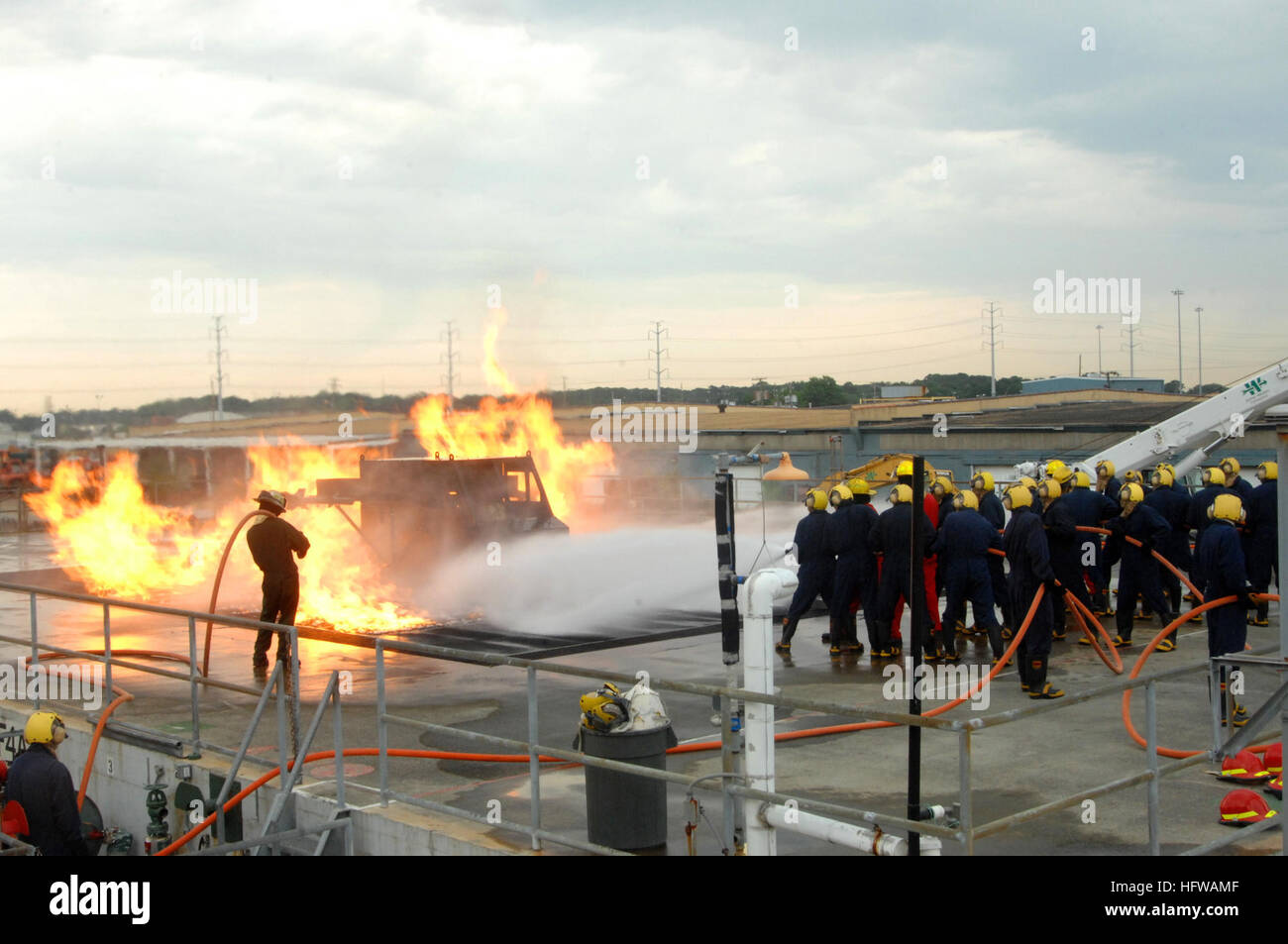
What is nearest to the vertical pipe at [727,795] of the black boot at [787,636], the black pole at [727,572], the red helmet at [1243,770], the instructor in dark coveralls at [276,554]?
the black pole at [727,572]

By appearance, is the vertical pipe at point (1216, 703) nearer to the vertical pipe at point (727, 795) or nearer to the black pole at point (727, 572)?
the black pole at point (727, 572)

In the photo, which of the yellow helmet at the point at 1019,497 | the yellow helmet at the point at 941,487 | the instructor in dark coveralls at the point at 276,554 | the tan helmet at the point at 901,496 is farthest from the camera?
the yellow helmet at the point at 941,487

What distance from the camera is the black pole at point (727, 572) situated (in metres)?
6.41

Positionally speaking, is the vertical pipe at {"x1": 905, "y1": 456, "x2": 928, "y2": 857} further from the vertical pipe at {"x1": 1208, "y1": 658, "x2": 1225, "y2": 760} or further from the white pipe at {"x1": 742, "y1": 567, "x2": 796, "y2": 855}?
the vertical pipe at {"x1": 1208, "y1": 658, "x2": 1225, "y2": 760}

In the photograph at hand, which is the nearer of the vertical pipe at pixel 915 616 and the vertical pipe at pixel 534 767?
the vertical pipe at pixel 915 616

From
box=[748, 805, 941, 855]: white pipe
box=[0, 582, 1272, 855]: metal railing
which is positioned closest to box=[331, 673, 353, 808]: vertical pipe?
box=[0, 582, 1272, 855]: metal railing

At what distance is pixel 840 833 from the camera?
5602 millimetres

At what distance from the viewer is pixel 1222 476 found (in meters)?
13.2

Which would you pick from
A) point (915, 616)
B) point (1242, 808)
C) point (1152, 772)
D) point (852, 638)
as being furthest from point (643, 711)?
point (852, 638)

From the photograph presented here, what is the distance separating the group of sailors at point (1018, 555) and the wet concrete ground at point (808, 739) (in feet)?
1.48

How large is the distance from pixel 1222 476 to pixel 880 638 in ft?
14.4

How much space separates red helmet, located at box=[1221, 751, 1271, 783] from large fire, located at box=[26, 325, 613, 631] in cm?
978
